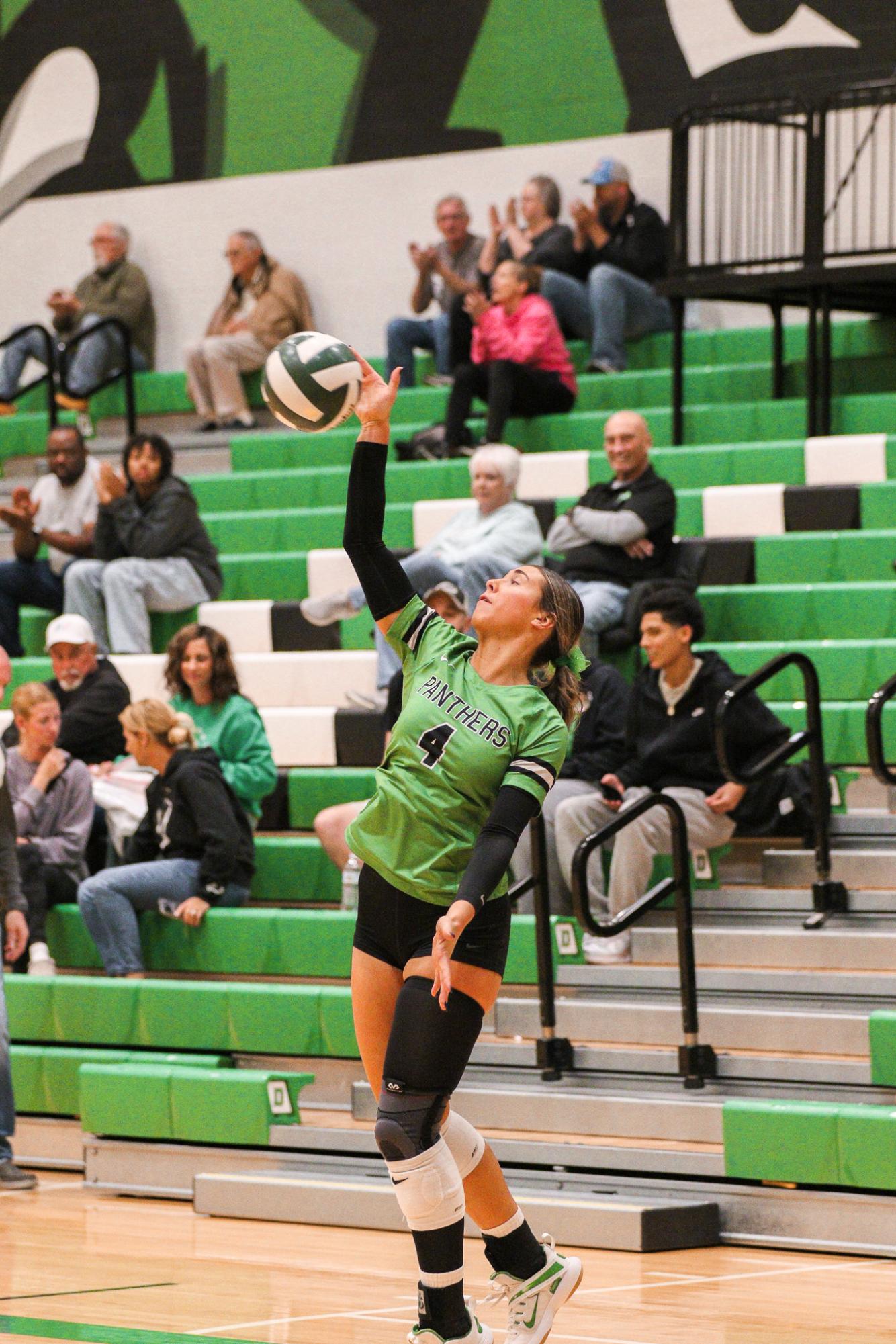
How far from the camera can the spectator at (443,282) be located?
939cm

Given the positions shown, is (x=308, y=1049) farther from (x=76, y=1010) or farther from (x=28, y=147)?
(x=28, y=147)

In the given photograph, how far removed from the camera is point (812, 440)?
297 inches

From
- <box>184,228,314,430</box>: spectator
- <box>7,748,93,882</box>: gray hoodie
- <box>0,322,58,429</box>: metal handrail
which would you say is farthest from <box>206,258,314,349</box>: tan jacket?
<box>7,748,93,882</box>: gray hoodie

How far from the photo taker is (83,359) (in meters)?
10.5

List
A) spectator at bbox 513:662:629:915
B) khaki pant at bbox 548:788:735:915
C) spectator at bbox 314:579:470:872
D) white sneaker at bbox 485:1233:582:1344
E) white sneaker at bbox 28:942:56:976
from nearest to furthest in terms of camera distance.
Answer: white sneaker at bbox 485:1233:582:1344 → khaki pant at bbox 548:788:735:915 → spectator at bbox 513:662:629:915 → spectator at bbox 314:579:470:872 → white sneaker at bbox 28:942:56:976

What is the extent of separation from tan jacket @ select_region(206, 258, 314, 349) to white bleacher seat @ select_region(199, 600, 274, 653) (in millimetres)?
2441

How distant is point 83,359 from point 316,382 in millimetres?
6851

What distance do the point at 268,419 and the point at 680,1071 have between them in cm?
598

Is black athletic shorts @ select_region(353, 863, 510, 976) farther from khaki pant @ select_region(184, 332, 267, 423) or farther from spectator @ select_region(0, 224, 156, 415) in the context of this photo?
spectator @ select_region(0, 224, 156, 415)

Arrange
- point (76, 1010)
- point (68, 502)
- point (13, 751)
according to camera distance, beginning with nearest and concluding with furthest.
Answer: point (76, 1010)
point (13, 751)
point (68, 502)

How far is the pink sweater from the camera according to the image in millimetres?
8305

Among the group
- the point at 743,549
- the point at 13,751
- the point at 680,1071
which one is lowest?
the point at 680,1071

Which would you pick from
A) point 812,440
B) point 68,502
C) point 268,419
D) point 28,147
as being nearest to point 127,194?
point 28,147

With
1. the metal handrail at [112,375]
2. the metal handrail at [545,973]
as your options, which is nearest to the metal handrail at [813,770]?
the metal handrail at [545,973]
